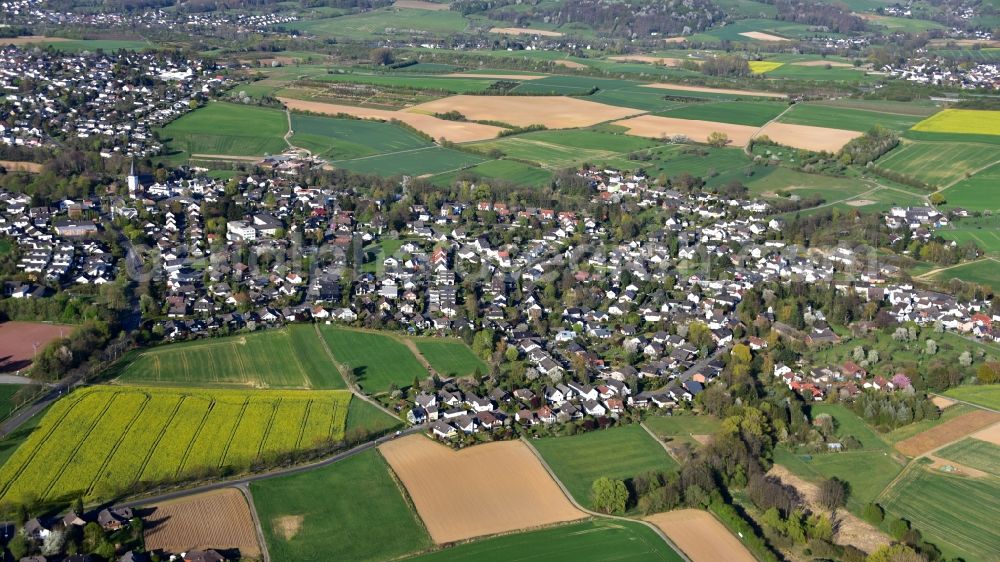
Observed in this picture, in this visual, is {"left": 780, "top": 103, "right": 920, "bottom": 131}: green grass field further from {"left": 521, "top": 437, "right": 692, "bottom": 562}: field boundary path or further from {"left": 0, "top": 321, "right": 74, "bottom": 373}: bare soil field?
{"left": 0, "top": 321, "right": 74, "bottom": 373}: bare soil field

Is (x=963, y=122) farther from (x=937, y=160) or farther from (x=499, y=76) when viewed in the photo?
(x=499, y=76)

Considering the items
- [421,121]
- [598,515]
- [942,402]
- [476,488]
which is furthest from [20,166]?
[942,402]

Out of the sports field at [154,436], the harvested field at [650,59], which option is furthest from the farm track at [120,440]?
the harvested field at [650,59]

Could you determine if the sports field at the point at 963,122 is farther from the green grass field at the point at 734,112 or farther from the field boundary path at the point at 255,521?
the field boundary path at the point at 255,521

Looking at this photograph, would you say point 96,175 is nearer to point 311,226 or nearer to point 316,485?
point 311,226

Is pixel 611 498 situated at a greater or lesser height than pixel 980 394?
lesser

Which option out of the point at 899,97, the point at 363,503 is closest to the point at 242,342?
the point at 363,503
